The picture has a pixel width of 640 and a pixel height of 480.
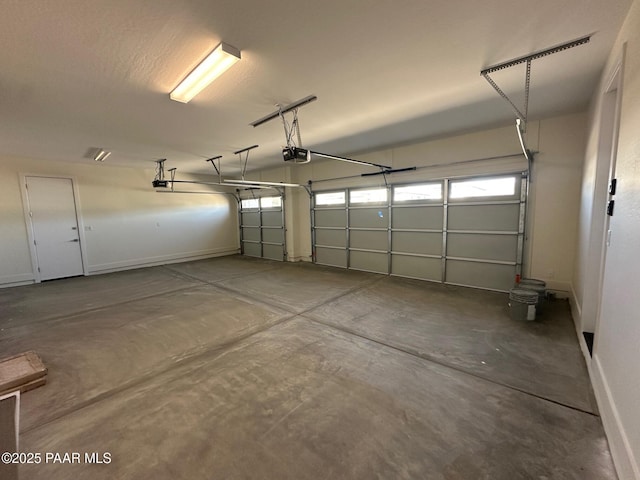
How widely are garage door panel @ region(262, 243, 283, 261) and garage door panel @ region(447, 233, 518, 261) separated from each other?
4838mm

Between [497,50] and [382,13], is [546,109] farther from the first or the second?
[382,13]

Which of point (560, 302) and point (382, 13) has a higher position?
point (382, 13)

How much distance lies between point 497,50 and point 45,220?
27.9ft

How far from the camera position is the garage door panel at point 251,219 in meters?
8.65

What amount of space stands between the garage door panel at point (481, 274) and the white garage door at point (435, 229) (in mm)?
14

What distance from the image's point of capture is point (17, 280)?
5520 millimetres

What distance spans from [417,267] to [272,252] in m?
4.58

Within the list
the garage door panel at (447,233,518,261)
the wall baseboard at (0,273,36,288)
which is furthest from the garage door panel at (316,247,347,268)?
the wall baseboard at (0,273,36,288)

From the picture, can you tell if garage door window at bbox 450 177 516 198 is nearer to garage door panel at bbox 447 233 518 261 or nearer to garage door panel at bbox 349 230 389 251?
garage door panel at bbox 447 233 518 261

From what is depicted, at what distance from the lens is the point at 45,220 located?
5816 mm

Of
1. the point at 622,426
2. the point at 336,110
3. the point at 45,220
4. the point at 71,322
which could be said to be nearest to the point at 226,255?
the point at 45,220

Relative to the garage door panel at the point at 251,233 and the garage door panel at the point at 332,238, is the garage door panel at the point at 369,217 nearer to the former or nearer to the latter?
the garage door panel at the point at 332,238

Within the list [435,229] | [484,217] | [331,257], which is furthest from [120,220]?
[484,217]

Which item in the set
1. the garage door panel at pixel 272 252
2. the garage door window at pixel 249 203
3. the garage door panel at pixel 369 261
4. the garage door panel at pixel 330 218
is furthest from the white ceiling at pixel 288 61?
the garage door window at pixel 249 203
